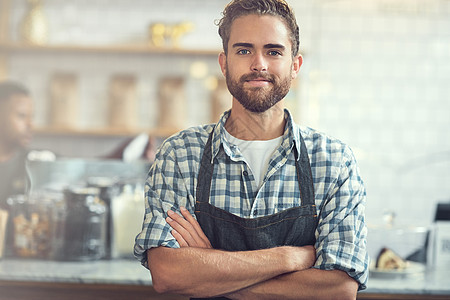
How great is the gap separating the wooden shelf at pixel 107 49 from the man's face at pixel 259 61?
6.94ft

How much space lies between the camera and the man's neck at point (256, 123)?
4.71 ft

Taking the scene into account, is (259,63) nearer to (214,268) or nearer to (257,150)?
(257,150)

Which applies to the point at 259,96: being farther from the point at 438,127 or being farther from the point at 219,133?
the point at 438,127

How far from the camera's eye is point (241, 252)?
1350 mm

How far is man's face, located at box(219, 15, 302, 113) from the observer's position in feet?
4.41

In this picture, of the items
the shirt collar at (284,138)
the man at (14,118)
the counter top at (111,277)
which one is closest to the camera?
the shirt collar at (284,138)

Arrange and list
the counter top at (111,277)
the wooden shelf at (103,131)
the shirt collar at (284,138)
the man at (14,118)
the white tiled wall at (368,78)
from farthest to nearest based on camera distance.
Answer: the white tiled wall at (368,78) → the wooden shelf at (103,131) → the man at (14,118) → the counter top at (111,277) → the shirt collar at (284,138)

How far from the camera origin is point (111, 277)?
1.77 meters

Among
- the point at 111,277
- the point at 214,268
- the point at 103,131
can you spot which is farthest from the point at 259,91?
the point at 103,131

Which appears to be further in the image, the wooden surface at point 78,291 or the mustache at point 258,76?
the wooden surface at point 78,291

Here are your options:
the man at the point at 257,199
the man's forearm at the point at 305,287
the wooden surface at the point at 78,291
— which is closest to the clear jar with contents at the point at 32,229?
the wooden surface at the point at 78,291

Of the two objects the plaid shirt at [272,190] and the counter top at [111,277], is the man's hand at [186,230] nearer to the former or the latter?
the plaid shirt at [272,190]

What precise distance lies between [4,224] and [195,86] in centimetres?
185

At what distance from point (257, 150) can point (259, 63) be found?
0.76 ft
